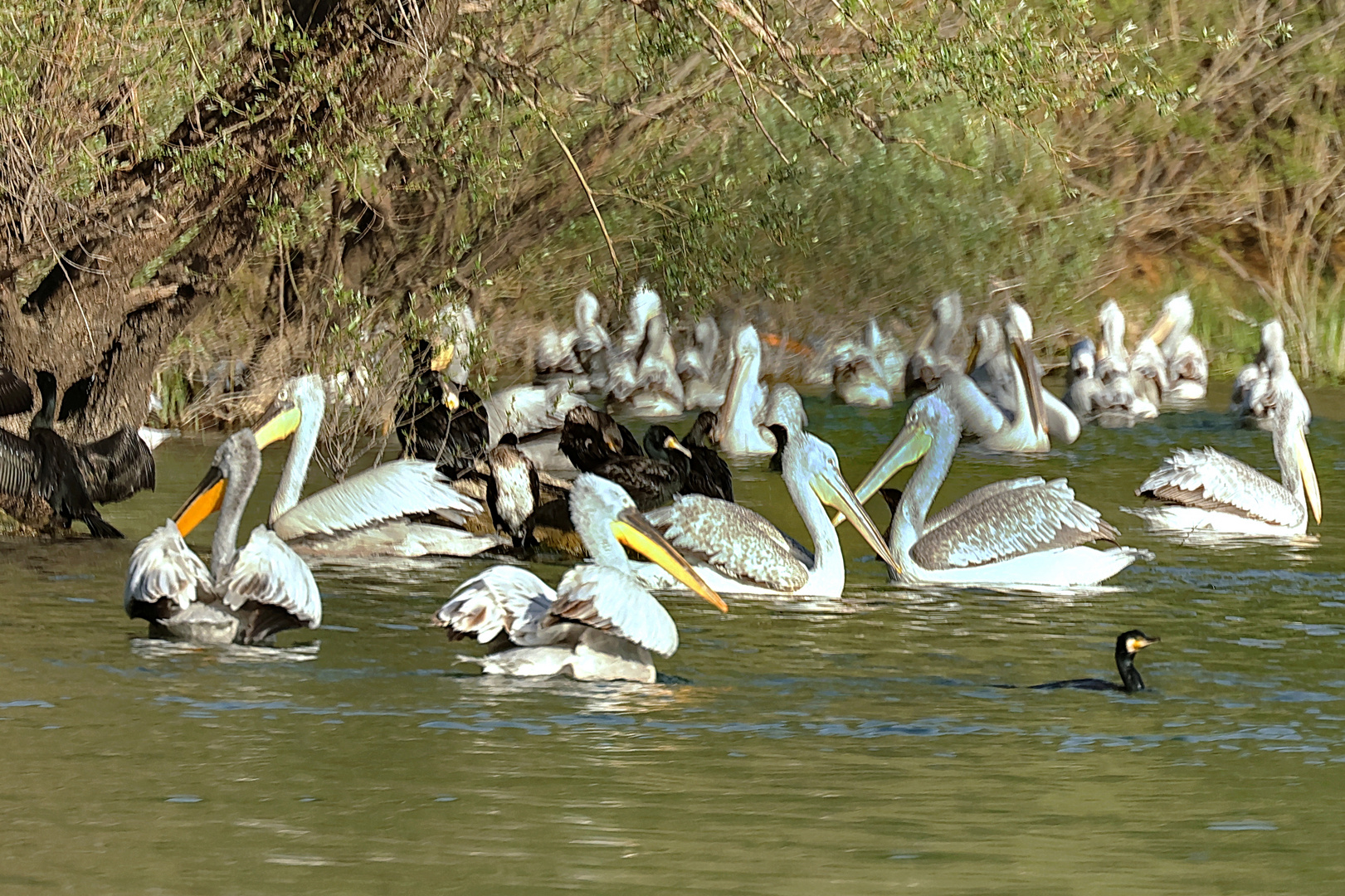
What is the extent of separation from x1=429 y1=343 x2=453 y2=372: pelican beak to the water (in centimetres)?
231

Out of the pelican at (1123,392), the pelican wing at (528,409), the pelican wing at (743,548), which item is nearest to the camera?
the pelican wing at (743,548)

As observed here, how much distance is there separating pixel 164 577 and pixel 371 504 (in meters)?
2.46

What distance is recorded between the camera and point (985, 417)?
567 inches

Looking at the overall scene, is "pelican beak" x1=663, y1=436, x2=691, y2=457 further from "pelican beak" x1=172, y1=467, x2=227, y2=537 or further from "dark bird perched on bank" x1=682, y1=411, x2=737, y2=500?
"pelican beak" x1=172, y1=467, x2=227, y2=537

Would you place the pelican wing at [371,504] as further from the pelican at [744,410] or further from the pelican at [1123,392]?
the pelican at [1123,392]

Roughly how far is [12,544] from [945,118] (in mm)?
8627

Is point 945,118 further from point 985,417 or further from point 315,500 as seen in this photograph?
point 315,500

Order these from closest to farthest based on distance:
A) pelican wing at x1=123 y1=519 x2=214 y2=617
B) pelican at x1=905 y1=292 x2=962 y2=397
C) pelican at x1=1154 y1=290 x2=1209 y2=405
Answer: pelican wing at x1=123 y1=519 x2=214 y2=617, pelican at x1=905 y1=292 x2=962 y2=397, pelican at x1=1154 y1=290 x2=1209 y2=405

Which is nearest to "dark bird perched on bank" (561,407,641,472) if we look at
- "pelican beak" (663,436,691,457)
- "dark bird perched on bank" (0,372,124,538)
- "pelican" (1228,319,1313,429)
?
"pelican beak" (663,436,691,457)

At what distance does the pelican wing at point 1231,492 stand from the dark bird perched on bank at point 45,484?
5157 mm

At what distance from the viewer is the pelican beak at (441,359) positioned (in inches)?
446

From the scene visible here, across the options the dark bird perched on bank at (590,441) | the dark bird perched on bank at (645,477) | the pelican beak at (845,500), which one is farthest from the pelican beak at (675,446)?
the pelican beak at (845,500)

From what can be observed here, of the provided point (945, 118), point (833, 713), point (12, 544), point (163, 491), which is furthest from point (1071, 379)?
point (833, 713)

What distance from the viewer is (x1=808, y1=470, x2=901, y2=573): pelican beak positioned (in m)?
9.65
